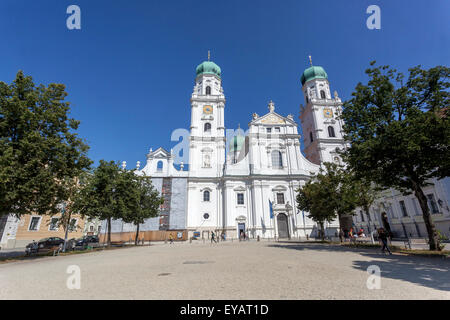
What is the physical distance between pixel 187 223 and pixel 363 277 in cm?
3349

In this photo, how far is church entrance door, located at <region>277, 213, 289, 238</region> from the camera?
1433 inches

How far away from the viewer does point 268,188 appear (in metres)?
38.9

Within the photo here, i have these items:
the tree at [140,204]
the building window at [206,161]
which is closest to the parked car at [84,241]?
the tree at [140,204]

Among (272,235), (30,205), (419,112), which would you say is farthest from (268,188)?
(30,205)

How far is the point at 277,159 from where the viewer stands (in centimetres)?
4184

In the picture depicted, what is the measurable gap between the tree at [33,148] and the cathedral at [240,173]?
76.4 feet

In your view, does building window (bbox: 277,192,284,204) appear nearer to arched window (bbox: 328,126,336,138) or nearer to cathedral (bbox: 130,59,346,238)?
cathedral (bbox: 130,59,346,238)

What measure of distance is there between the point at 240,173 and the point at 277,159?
25.6 feet

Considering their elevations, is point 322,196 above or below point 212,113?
below

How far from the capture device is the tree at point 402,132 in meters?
11.9

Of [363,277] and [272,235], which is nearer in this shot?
[363,277]

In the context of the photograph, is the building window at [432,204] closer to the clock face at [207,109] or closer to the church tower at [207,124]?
the church tower at [207,124]
